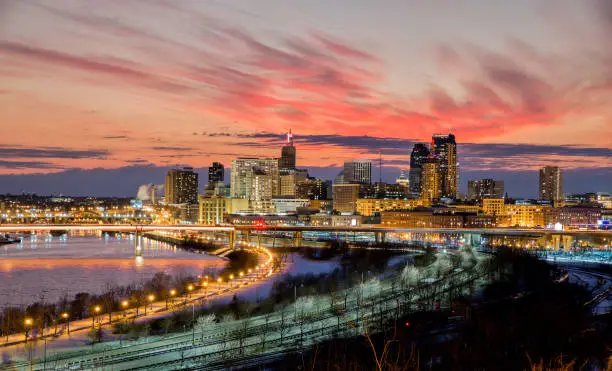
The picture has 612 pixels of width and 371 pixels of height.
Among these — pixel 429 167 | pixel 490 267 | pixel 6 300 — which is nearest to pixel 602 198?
pixel 429 167

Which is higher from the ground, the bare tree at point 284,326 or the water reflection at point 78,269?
the bare tree at point 284,326

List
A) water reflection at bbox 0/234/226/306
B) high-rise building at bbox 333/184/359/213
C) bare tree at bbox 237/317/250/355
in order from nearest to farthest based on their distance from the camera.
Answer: bare tree at bbox 237/317/250/355
water reflection at bbox 0/234/226/306
high-rise building at bbox 333/184/359/213

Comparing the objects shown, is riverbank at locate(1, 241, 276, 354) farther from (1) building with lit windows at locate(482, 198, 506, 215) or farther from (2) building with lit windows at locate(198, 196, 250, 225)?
(2) building with lit windows at locate(198, 196, 250, 225)

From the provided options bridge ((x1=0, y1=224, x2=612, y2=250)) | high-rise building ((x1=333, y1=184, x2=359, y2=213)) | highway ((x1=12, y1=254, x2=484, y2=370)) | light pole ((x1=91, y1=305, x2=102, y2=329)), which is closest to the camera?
highway ((x1=12, y1=254, x2=484, y2=370))

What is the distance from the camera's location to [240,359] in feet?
65.9

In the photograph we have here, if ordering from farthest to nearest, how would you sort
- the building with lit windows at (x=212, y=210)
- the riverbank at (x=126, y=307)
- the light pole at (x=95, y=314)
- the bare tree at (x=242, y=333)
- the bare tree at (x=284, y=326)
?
the building with lit windows at (x=212, y=210) → the light pole at (x=95, y=314) → the riverbank at (x=126, y=307) → the bare tree at (x=284, y=326) → the bare tree at (x=242, y=333)

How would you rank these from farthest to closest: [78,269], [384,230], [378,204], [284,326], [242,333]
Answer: [378,204], [384,230], [78,269], [284,326], [242,333]

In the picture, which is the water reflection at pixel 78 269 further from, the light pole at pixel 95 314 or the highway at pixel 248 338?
the highway at pixel 248 338

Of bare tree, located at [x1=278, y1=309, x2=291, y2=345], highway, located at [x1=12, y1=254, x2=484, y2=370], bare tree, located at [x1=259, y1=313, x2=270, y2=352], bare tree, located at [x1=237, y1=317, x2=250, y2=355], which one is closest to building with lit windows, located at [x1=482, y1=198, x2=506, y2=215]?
highway, located at [x1=12, y1=254, x2=484, y2=370]

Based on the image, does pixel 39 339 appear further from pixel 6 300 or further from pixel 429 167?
pixel 429 167

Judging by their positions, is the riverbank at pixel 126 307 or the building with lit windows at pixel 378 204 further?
the building with lit windows at pixel 378 204

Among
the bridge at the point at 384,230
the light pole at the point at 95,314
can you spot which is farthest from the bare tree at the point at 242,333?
the bridge at the point at 384,230

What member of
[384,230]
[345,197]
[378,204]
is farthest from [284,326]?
[345,197]

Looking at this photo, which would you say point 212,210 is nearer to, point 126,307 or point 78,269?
point 78,269
